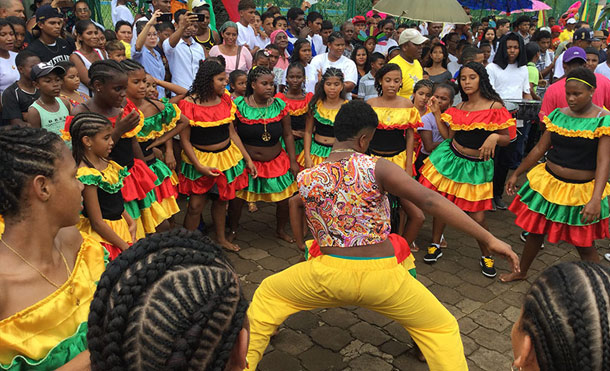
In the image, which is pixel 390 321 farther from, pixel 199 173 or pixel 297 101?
pixel 297 101

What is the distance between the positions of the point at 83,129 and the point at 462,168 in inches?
141

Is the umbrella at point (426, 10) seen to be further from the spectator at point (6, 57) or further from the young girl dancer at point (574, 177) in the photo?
the spectator at point (6, 57)

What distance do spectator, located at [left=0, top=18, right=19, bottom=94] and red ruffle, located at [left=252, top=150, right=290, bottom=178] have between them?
2801 mm

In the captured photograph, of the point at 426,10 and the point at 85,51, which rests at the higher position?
the point at 426,10

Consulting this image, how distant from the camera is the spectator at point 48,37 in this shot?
19.2 ft

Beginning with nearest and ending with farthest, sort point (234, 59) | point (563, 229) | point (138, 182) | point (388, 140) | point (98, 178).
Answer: point (98, 178)
point (138, 182)
point (563, 229)
point (388, 140)
point (234, 59)

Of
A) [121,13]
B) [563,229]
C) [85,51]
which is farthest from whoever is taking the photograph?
[121,13]

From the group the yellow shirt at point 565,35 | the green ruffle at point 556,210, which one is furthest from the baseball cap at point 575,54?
the yellow shirt at point 565,35

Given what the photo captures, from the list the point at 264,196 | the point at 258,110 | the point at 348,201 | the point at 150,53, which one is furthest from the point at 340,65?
the point at 348,201

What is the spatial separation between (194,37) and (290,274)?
5.68m

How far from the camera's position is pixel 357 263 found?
9.86ft

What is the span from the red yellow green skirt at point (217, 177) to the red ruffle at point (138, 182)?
981 mm

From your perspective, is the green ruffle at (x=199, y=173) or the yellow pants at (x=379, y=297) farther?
the green ruffle at (x=199, y=173)

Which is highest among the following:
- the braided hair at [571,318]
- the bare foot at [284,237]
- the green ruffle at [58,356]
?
the braided hair at [571,318]
